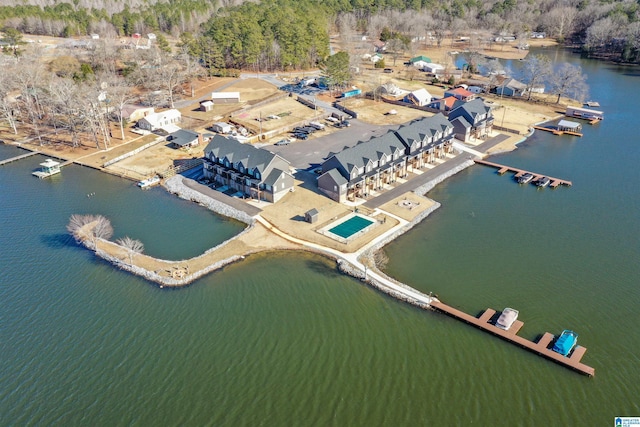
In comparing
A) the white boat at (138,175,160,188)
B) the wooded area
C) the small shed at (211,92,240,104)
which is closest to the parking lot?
the white boat at (138,175,160,188)

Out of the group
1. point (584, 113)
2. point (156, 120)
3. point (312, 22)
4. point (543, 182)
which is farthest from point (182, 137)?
point (584, 113)

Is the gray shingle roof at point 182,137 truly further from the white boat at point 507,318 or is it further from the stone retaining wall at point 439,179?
the white boat at point 507,318

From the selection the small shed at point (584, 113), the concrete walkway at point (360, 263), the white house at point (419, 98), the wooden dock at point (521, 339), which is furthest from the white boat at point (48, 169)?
the small shed at point (584, 113)

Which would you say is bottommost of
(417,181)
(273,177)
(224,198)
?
(224,198)

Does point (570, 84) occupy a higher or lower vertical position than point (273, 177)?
higher

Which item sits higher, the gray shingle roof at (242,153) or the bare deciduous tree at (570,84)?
the bare deciduous tree at (570,84)

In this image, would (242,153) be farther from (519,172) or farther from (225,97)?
(225,97)

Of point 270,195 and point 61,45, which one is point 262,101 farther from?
point 61,45

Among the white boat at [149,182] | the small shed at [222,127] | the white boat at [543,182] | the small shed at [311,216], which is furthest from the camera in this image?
the small shed at [222,127]

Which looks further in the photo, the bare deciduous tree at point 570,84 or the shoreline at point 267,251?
the bare deciduous tree at point 570,84
